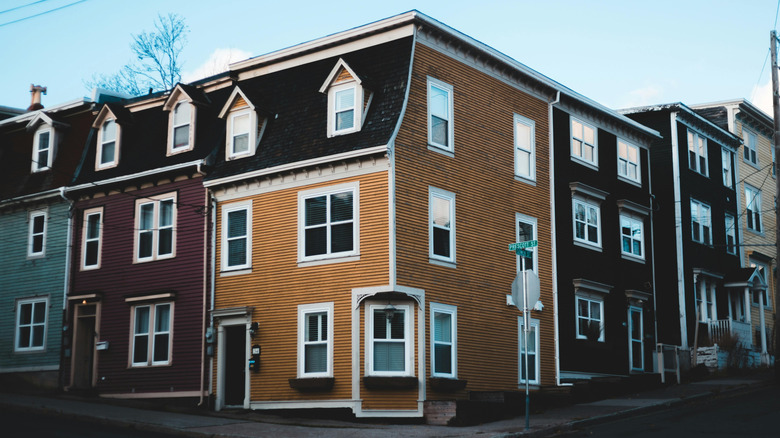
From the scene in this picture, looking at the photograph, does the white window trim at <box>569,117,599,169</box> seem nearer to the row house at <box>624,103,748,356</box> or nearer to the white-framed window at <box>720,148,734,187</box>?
the row house at <box>624,103,748,356</box>

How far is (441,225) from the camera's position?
23812mm

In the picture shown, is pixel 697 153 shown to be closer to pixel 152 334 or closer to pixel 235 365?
pixel 235 365

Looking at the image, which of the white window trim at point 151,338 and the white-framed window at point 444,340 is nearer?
the white-framed window at point 444,340

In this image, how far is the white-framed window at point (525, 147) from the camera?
2734cm

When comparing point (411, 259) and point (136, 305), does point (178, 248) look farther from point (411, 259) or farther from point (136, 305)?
point (411, 259)

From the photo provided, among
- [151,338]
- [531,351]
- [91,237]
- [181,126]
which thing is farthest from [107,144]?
[531,351]

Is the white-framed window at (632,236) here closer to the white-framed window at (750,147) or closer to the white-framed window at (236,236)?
the white-framed window at (750,147)

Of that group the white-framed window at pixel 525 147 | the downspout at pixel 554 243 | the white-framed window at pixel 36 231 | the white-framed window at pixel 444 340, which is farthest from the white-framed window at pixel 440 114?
the white-framed window at pixel 36 231

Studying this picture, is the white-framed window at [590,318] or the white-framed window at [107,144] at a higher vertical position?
the white-framed window at [107,144]

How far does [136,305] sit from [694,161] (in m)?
23.3

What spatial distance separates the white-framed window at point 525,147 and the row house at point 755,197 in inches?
625

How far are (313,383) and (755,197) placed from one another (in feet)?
92.6

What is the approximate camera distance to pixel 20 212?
31047mm

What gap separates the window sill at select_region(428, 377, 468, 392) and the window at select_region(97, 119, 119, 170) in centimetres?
1357
